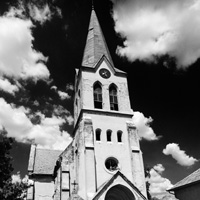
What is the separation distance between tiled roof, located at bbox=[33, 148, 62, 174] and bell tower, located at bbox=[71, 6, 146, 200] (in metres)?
7.79

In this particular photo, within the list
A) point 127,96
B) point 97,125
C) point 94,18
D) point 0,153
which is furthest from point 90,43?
point 0,153

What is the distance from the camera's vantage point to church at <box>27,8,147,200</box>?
1888 cm

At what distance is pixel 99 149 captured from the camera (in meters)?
20.7

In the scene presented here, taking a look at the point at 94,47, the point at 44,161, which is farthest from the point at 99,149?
the point at 44,161

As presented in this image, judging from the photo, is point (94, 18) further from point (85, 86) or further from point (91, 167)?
point (91, 167)

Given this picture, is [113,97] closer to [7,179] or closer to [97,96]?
[97,96]

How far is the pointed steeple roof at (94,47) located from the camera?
26736 millimetres

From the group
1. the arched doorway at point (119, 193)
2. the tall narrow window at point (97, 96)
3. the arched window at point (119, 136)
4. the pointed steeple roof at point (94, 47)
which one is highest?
the pointed steeple roof at point (94, 47)

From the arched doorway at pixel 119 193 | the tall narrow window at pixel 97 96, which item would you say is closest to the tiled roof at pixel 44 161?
the arched doorway at pixel 119 193

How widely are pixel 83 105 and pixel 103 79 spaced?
4291 millimetres

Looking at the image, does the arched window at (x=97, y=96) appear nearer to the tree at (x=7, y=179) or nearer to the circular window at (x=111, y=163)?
the circular window at (x=111, y=163)

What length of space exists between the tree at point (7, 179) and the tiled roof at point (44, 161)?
12.6 meters

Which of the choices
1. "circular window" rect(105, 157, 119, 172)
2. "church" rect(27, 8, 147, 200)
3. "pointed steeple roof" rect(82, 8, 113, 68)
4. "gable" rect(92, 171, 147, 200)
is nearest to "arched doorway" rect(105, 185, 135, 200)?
"church" rect(27, 8, 147, 200)

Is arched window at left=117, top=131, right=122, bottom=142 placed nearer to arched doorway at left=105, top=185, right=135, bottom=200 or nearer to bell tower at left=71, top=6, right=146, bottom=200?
bell tower at left=71, top=6, right=146, bottom=200
